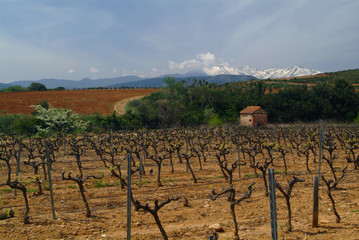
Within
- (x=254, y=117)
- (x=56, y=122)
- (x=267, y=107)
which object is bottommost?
(x=254, y=117)

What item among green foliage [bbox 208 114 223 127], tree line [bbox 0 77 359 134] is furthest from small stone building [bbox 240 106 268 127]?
green foliage [bbox 208 114 223 127]

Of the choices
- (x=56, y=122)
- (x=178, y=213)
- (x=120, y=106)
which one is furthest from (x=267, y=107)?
(x=178, y=213)

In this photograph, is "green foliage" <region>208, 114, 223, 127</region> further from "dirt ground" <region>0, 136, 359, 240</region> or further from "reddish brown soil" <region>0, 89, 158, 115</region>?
"dirt ground" <region>0, 136, 359, 240</region>

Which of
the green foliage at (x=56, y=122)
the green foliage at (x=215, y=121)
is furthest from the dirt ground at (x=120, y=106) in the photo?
the green foliage at (x=215, y=121)

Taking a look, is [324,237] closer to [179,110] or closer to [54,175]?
[54,175]

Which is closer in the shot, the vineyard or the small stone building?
the vineyard

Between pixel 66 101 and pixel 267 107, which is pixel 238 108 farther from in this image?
pixel 66 101

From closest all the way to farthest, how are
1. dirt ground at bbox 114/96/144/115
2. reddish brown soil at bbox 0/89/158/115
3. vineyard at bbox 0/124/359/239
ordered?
vineyard at bbox 0/124/359/239, reddish brown soil at bbox 0/89/158/115, dirt ground at bbox 114/96/144/115

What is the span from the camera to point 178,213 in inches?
314

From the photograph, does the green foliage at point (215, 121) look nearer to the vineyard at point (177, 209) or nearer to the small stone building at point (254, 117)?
the small stone building at point (254, 117)

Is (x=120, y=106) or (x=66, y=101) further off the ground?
(x=66, y=101)

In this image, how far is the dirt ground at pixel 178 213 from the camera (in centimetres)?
653

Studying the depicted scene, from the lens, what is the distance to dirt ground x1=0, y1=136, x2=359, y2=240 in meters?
6.53

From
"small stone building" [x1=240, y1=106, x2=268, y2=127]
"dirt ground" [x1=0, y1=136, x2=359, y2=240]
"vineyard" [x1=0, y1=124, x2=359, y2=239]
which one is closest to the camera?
"vineyard" [x1=0, y1=124, x2=359, y2=239]
